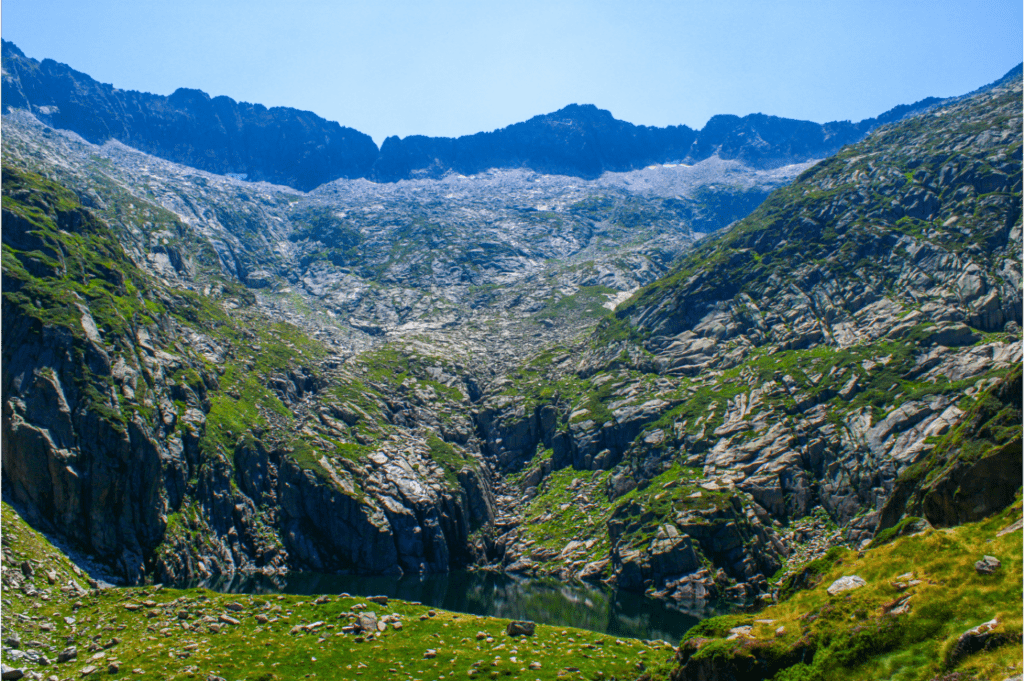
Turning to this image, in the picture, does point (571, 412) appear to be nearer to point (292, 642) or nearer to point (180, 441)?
point (180, 441)

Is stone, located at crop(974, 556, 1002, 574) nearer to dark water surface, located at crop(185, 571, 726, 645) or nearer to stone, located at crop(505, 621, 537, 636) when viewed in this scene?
stone, located at crop(505, 621, 537, 636)

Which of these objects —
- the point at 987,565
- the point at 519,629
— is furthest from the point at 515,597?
the point at 987,565

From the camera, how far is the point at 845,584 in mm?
22547

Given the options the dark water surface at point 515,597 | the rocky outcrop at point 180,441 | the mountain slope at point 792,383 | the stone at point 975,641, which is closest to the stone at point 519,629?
the dark water surface at point 515,597

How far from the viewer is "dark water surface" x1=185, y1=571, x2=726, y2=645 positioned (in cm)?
6469

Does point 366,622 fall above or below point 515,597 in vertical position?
above

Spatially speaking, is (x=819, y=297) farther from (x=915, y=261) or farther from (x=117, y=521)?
(x=117, y=521)

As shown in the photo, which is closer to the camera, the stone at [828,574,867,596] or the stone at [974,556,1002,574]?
the stone at [974,556,1002,574]

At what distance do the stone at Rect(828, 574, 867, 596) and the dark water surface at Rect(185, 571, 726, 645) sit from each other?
39.2m

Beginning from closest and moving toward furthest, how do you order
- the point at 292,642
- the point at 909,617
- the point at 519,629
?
the point at 909,617
the point at 292,642
the point at 519,629

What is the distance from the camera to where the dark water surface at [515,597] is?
6469 cm

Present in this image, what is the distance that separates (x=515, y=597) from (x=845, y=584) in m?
66.2

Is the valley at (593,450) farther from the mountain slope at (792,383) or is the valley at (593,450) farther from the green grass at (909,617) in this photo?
the mountain slope at (792,383)

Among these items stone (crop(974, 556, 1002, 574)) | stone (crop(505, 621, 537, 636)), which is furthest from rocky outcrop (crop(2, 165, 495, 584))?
stone (crop(974, 556, 1002, 574))
